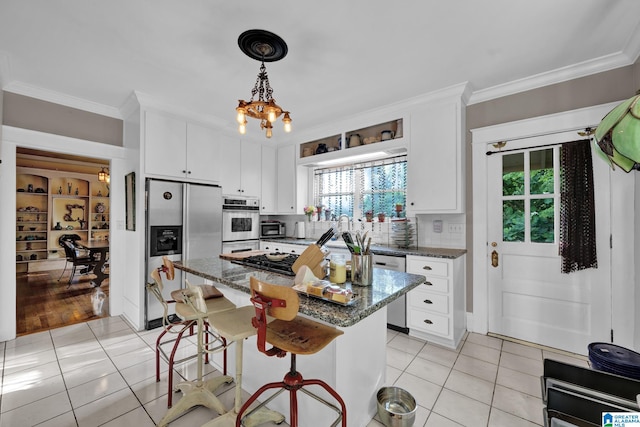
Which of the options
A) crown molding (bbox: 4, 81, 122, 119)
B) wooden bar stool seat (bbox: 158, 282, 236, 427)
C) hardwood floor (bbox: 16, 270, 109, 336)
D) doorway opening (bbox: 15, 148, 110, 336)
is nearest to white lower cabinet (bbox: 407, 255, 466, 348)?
wooden bar stool seat (bbox: 158, 282, 236, 427)

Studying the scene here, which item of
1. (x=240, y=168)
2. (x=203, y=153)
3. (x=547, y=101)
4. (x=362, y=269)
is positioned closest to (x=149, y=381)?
(x=362, y=269)

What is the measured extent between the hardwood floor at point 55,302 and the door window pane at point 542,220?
5060 mm

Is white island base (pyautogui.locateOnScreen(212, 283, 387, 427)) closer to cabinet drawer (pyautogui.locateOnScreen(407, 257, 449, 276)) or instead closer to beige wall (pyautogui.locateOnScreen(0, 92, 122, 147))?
cabinet drawer (pyautogui.locateOnScreen(407, 257, 449, 276))

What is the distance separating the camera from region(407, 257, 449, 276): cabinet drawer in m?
2.71

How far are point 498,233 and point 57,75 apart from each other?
4655 mm

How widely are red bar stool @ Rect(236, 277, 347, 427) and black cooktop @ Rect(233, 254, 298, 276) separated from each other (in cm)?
39

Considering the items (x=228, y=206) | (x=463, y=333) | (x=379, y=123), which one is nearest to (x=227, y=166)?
(x=228, y=206)

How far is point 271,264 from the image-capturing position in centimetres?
190

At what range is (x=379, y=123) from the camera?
344 centimetres

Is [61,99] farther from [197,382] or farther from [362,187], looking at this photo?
[362,187]

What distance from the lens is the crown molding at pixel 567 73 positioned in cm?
220

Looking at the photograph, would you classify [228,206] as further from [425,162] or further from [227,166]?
[425,162]

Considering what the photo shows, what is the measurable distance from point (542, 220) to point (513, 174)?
1.73 ft

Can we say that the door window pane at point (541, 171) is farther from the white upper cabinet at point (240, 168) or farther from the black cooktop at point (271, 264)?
the white upper cabinet at point (240, 168)
